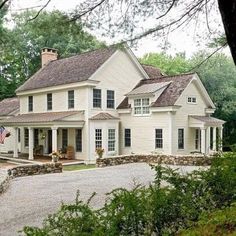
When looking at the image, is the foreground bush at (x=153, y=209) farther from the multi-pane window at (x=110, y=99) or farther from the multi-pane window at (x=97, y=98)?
the multi-pane window at (x=110, y=99)

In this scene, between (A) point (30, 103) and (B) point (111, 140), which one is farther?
(A) point (30, 103)

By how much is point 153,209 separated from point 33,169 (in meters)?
13.2

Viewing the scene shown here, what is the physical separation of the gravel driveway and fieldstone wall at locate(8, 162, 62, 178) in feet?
2.20

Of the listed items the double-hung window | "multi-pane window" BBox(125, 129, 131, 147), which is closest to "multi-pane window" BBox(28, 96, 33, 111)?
the double-hung window

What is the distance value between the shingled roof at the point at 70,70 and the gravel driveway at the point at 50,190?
8779mm

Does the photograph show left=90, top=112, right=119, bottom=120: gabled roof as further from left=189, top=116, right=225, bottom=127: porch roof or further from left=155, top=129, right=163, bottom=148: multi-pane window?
left=189, top=116, right=225, bottom=127: porch roof

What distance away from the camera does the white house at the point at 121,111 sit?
2405 cm

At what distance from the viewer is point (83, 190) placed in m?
12.9

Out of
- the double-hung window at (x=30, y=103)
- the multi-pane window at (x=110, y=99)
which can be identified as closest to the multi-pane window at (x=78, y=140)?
the multi-pane window at (x=110, y=99)

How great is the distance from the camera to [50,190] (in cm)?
1283

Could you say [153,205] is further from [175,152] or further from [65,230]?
[175,152]

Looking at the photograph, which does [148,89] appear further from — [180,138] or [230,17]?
[230,17]

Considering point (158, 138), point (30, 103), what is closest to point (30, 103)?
point (30, 103)

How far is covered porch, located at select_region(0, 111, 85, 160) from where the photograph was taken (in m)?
23.6
